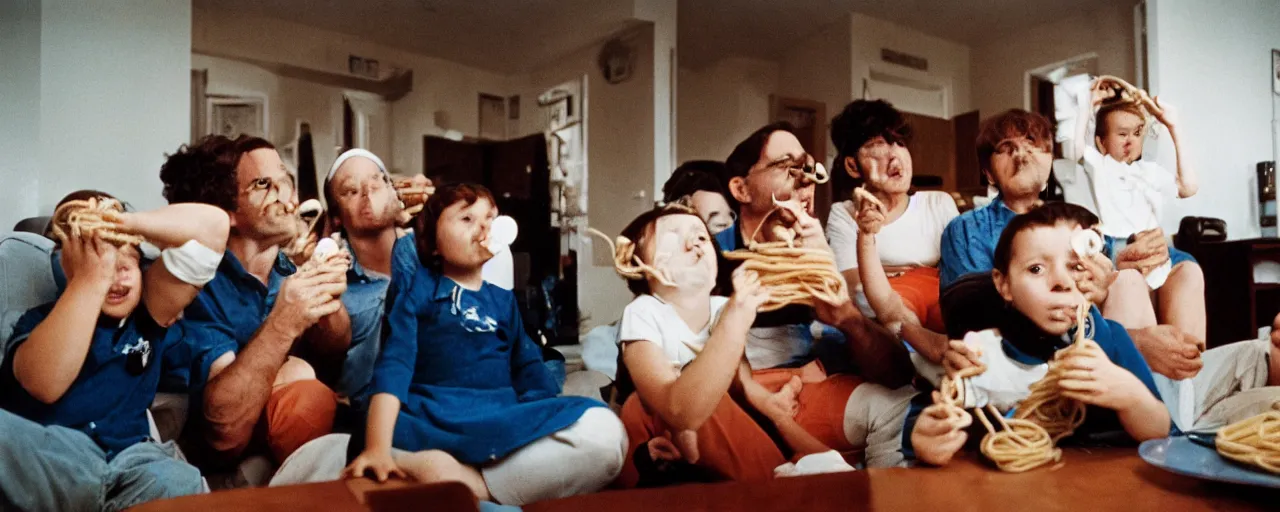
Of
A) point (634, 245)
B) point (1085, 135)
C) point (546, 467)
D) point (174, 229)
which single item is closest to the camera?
point (174, 229)

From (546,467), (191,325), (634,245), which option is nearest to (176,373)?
(191,325)

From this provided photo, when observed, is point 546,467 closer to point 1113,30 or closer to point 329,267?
point 329,267

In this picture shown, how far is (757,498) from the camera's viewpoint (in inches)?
54.6

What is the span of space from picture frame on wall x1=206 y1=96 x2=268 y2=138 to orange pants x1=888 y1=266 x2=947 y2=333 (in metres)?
1.21

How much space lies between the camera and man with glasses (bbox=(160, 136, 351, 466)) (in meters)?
1.24

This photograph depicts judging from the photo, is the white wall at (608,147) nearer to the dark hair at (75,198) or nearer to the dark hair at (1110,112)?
the dark hair at (75,198)

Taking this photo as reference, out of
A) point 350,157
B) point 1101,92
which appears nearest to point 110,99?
point 350,157

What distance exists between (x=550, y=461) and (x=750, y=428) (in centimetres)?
39

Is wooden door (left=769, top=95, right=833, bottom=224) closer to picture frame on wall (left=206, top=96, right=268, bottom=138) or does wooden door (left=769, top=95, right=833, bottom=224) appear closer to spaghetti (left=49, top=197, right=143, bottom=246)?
picture frame on wall (left=206, top=96, right=268, bottom=138)

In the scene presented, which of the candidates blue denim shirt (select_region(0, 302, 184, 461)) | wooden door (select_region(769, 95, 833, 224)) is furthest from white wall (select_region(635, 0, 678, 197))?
blue denim shirt (select_region(0, 302, 184, 461))

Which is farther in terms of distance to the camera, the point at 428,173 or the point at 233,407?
the point at 428,173

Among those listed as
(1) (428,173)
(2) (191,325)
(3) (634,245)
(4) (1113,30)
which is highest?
(4) (1113,30)

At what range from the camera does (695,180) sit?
1535 mm

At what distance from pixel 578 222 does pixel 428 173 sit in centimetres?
28
